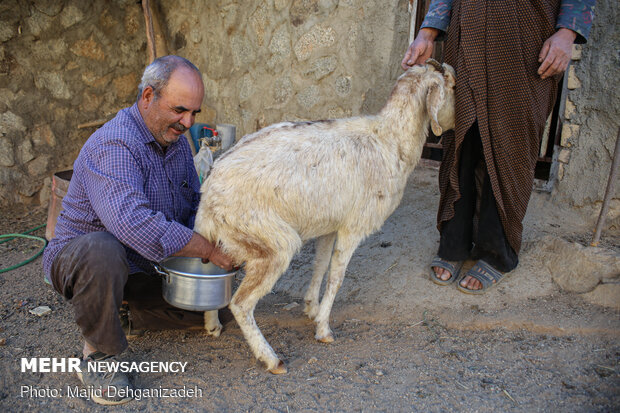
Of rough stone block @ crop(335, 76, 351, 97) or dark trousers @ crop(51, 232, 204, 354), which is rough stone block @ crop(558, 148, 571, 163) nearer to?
rough stone block @ crop(335, 76, 351, 97)

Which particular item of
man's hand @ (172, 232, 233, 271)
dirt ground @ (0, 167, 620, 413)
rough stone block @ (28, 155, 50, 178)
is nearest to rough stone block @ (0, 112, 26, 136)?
rough stone block @ (28, 155, 50, 178)

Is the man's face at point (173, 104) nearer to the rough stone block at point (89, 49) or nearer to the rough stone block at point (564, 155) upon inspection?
the rough stone block at point (564, 155)

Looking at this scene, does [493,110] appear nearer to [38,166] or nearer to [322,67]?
[322,67]

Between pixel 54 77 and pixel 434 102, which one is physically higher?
pixel 434 102

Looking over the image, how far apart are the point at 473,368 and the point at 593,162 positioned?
5.94 feet

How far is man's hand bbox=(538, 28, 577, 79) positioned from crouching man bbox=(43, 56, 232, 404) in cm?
196

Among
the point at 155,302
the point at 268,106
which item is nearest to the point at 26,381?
the point at 155,302

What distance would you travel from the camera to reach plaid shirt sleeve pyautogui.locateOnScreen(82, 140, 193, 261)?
2.11m

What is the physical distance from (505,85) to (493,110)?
157 mm

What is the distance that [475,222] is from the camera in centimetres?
320

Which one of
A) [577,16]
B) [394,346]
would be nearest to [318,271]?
[394,346]

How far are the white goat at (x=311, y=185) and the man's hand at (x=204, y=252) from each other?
0.05m

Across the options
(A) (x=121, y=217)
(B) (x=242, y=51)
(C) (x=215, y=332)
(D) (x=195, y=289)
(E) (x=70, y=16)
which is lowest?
(C) (x=215, y=332)

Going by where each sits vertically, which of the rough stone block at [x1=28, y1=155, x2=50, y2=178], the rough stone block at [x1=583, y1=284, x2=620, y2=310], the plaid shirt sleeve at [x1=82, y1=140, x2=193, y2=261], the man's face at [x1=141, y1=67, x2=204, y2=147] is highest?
the man's face at [x1=141, y1=67, x2=204, y2=147]
